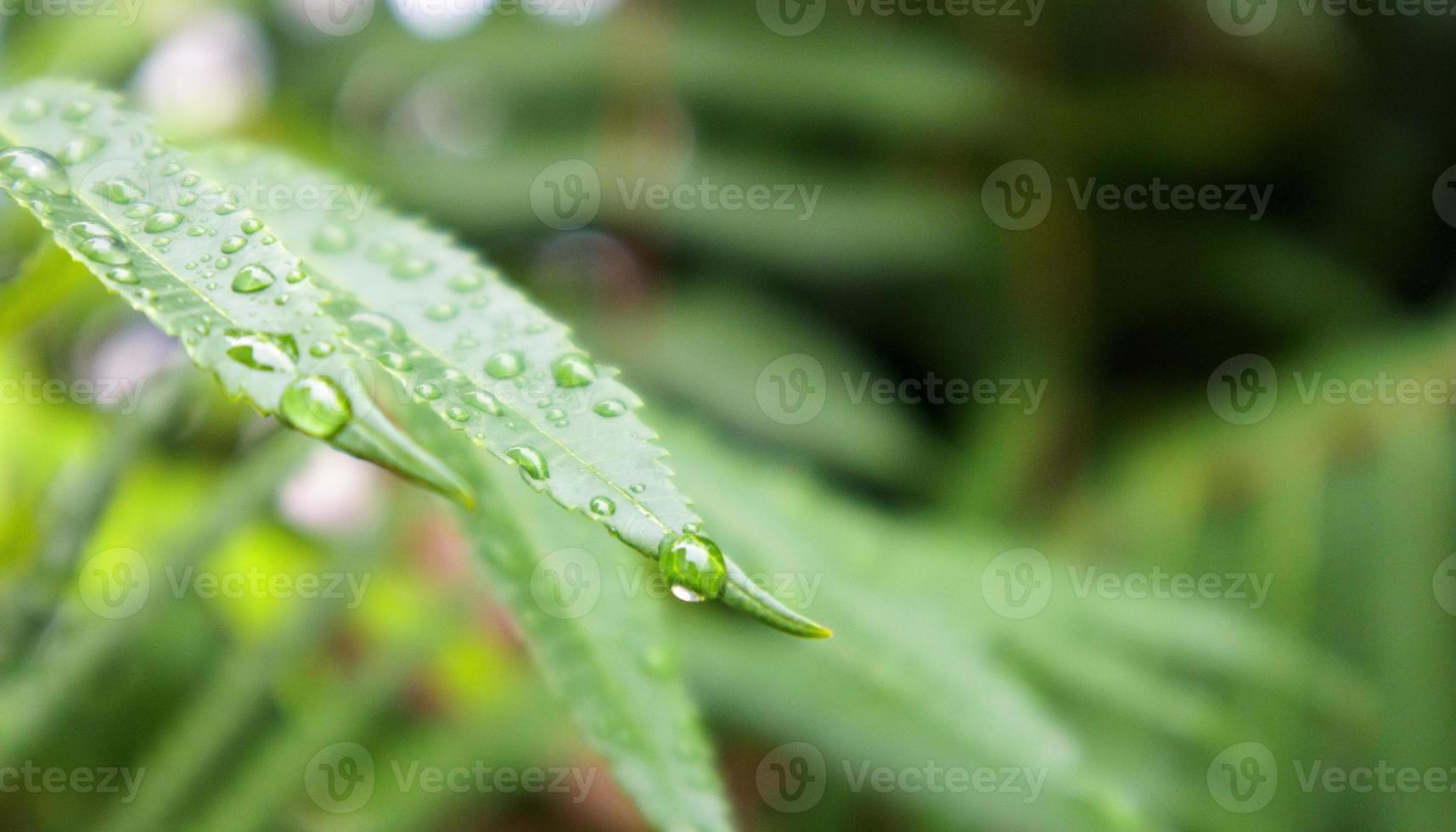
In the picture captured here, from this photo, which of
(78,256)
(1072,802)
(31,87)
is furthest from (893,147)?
(78,256)

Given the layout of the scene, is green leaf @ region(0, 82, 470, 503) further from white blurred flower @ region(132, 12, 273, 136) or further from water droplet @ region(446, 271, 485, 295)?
white blurred flower @ region(132, 12, 273, 136)

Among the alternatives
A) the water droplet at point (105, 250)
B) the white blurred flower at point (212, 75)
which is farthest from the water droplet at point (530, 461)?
the white blurred flower at point (212, 75)

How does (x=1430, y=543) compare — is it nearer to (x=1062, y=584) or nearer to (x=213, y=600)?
(x=1062, y=584)

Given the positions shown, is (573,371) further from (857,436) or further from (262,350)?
(857,436)

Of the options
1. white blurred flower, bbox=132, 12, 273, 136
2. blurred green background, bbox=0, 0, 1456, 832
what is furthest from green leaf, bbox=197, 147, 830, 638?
white blurred flower, bbox=132, 12, 273, 136

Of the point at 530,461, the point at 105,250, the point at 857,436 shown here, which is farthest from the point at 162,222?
the point at 857,436

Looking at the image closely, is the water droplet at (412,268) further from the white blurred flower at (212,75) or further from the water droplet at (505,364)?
the white blurred flower at (212,75)
